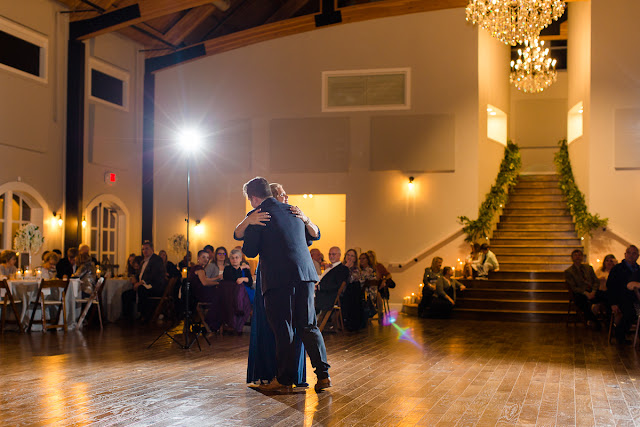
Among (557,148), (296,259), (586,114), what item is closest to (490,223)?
(586,114)

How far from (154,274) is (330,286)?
331 centimetres

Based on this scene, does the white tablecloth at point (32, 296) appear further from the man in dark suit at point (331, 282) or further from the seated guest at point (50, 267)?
the man in dark suit at point (331, 282)

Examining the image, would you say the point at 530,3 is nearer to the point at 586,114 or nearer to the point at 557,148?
the point at 586,114

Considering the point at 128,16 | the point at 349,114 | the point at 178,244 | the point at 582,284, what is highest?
the point at 128,16

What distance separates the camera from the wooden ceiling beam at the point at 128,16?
13.1 meters

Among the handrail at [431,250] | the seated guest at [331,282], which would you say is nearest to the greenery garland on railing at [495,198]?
the handrail at [431,250]

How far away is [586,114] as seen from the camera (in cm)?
1427

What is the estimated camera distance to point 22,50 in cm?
1234

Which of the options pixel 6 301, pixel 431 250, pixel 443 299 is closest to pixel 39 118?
pixel 6 301

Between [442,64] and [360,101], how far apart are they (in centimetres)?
183

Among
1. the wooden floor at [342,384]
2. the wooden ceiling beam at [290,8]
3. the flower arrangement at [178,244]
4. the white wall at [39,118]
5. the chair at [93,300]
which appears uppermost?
the wooden ceiling beam at [290,8]

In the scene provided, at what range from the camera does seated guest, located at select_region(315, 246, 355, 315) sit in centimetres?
929

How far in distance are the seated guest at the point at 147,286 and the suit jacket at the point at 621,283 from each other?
655 centimetres

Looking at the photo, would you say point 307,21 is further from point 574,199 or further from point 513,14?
point 574,199
